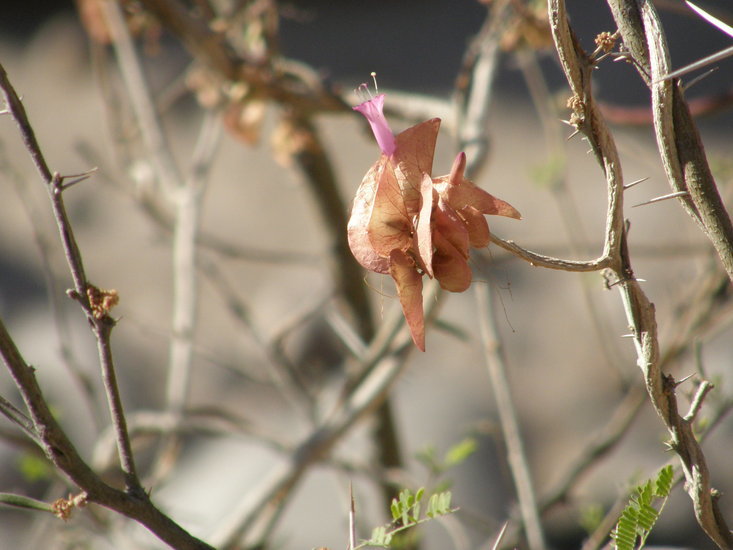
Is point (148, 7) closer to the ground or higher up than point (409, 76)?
closer to the ground

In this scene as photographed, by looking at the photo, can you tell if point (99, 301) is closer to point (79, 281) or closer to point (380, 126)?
point (79, 281)

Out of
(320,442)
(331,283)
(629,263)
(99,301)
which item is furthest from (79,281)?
(331,283)

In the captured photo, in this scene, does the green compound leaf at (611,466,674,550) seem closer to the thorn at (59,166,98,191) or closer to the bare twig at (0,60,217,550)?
the bare twig at (0,60,217,550)

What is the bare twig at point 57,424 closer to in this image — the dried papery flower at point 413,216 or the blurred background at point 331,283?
the dried papery flower at point 413,216

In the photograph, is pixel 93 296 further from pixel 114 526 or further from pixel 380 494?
pixel 380 494

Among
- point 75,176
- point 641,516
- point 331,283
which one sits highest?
point 331,283

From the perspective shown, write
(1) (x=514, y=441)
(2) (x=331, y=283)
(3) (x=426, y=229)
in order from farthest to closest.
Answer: (2) (x=331, y=283), (1) (x=514, y=441), (3) (x=426, y=229)

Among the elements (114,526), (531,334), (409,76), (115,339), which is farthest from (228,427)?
(409,76)
